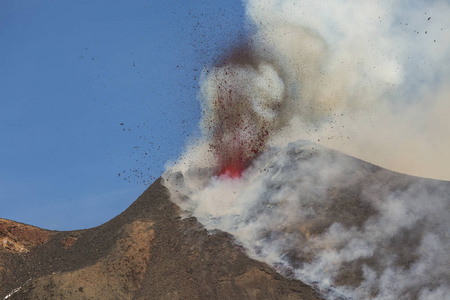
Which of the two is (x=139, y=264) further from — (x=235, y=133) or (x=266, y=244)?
(x=235, y=133)

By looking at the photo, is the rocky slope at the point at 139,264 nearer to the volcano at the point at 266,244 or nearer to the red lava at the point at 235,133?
the volcano at the point at 266,244

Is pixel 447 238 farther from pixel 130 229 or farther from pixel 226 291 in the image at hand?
pixel 130 229

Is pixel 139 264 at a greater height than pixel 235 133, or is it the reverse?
pixel 235 133

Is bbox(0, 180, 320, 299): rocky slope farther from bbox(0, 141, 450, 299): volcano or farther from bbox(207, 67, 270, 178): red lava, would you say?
bbox(207, 67, 270, 178): red lava

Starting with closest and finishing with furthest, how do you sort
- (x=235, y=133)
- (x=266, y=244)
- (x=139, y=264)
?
(x=139, y=264) < (x=266, y=244) < (x=235, y=133)

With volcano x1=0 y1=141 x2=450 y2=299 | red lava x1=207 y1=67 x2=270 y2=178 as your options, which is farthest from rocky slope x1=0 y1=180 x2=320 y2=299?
red lava x1=207 y1=67 x2=270 y2=178

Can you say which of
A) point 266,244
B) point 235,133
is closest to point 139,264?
point 266,244

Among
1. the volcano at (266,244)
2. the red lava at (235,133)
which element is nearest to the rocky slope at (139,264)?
the volcano at (266,244)

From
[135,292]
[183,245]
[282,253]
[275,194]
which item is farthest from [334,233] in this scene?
[135,292]
